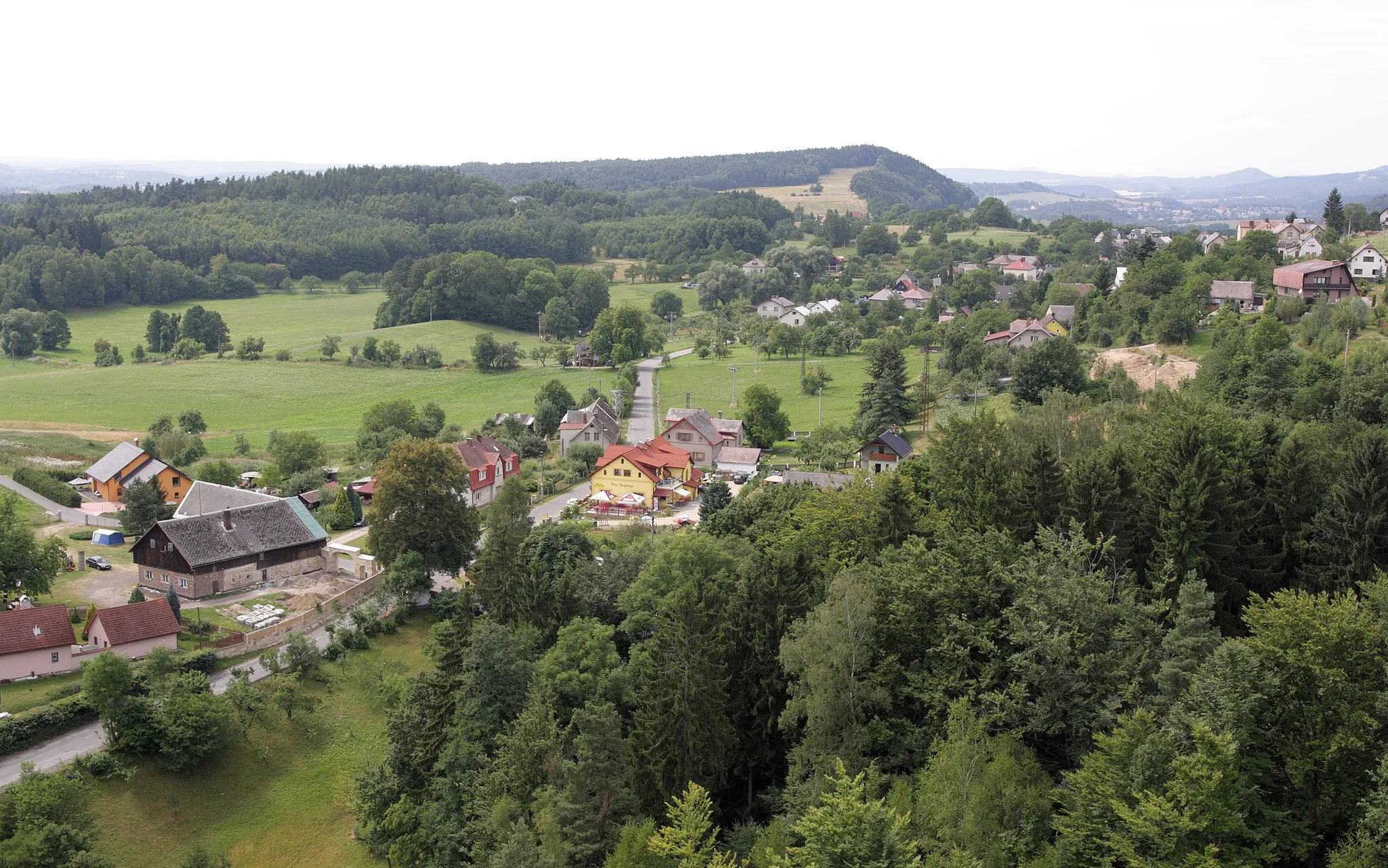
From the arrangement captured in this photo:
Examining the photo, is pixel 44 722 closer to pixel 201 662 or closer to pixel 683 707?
pixel 201 662

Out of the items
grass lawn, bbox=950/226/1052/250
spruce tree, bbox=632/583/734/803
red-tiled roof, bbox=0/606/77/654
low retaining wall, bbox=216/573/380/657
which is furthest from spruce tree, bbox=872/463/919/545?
grass lawn, bbox=950/226/1052/250

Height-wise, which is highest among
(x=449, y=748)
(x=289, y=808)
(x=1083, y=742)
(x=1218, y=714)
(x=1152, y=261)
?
(x=1152, y=261)

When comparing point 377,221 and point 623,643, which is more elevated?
point 377,221

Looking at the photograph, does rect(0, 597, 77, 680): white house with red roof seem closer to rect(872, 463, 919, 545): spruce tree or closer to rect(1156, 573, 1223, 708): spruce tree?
rect(872, 463, 919, 545): spruce tree

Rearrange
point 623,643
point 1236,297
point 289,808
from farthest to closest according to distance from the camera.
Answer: point 1236,297, point 623,643, point 289,808

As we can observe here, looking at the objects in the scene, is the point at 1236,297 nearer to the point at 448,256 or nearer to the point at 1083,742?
the point at 1083,742

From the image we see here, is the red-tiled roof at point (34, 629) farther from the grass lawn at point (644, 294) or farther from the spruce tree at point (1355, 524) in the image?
the grass lawn at point (644, 294)

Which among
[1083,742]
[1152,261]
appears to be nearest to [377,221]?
[1152,261]
